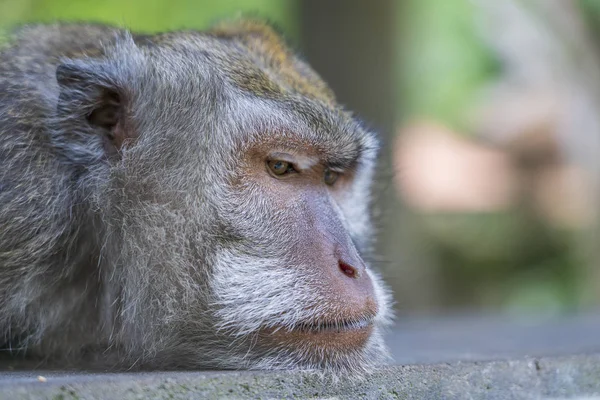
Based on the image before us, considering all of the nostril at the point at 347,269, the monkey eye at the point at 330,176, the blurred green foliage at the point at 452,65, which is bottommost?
the nostril at the point at 347,269

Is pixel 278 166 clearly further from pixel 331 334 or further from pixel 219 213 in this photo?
pixel 331 334

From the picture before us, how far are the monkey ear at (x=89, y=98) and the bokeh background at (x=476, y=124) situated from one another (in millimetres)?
5412

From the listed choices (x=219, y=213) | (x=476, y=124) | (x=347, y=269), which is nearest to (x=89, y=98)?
(x=219, y=213)

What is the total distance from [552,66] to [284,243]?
12549 millimetres

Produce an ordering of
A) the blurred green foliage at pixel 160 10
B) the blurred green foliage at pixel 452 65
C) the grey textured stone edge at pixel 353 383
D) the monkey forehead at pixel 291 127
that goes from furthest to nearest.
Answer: the blurred green foliage at pixel 452 65
the blurred green foliage at pixel 160 10
the monkey forehead at pixel 291 127
the grey textured stone edge at pixel 353 383

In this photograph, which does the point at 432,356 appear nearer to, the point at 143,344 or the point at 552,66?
the point at 143,344

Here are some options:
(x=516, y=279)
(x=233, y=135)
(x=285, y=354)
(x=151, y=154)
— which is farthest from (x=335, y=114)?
(x=516, y=279)

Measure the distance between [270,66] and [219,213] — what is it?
103 centimetres

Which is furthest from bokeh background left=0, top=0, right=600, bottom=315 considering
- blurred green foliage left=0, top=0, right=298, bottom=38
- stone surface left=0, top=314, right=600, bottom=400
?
stone surface left=0, top=314, right=600, bottom=400

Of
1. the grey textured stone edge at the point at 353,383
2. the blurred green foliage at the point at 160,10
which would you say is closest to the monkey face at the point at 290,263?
the grey textured stone edge at the point at 353,383

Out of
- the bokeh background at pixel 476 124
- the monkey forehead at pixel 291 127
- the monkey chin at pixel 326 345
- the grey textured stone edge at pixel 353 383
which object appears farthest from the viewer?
the bokeh background at pixel 476 124

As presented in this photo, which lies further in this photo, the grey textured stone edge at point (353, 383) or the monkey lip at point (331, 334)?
the monkey lip at point (331, 334)

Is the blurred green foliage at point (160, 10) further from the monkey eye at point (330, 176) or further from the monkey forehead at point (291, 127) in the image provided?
the monkey forehead at point (291, 127)

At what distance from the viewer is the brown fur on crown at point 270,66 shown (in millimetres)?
4395
